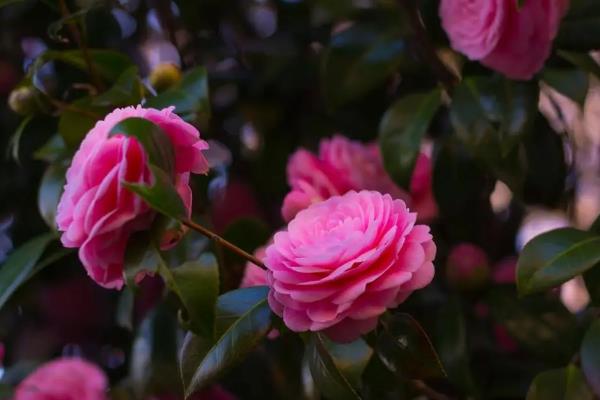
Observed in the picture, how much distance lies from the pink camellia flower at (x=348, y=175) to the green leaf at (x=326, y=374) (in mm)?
157

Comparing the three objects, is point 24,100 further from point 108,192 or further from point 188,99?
point 108,192

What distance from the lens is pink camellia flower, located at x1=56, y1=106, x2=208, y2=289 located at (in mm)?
507

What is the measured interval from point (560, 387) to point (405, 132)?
0.29 m

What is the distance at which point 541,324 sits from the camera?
2.66ft

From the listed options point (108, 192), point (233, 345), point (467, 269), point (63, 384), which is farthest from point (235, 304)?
point (467, 269)

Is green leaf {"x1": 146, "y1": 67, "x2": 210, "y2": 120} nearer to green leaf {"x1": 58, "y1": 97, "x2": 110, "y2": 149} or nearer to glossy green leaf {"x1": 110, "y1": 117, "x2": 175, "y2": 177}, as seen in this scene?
green leaf {"x1": 58, "y1": 97, "x2": 110, "y2": 149}

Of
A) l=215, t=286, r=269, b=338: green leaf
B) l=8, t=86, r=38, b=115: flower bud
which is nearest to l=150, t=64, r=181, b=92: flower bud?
l=8, t=86, r=38, b=115: flower bud

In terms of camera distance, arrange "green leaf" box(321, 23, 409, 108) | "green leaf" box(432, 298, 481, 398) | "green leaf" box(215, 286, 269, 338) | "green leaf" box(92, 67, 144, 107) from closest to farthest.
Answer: "green leaf" box(215, 286, 269, 338), "green leaf" box(92, 67, 144, 107), "green leaf" box(432, 298, 481, 398), "green leaf" box(321, 23, 409, 108)

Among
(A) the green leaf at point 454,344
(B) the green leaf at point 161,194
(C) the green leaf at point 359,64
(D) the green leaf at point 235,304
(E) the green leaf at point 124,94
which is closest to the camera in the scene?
(B) the green leaf at point 161,194

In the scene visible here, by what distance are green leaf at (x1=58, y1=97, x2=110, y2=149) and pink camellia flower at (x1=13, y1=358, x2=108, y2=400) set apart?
0.67ft

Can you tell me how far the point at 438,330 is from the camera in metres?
0.86

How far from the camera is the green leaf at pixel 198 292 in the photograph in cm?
53

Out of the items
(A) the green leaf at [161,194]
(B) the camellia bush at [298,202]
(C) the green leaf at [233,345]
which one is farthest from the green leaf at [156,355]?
(A) the green leaf at [161,194]

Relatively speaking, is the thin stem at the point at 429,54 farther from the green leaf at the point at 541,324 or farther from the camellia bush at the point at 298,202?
the green leaf at the point at 541,324
